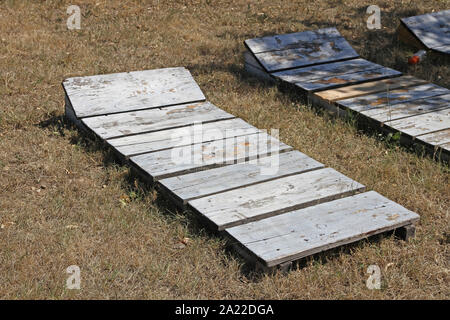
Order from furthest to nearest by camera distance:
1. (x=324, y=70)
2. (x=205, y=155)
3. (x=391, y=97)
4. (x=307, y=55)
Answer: (x=307, y=55) < (x=324, y=70) < (x=391, y=97) < (x=205, y=155)

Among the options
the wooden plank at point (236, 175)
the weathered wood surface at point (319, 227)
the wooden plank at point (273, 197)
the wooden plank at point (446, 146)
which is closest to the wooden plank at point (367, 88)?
the wooden plank at point (446, 146)

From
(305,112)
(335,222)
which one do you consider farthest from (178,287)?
(305,112)

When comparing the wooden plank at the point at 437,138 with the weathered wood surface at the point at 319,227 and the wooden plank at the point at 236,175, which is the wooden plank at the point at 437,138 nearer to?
the wooden plank at the point at 236,175

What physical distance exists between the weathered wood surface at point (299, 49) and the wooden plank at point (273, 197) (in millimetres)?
2722

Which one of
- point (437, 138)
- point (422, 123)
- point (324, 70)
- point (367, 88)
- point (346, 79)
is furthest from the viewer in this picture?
point (324, 70)

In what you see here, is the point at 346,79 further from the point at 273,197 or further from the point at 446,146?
the point at 273,197

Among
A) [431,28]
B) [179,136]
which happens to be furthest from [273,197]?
[431,28]

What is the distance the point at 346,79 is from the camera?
676cm

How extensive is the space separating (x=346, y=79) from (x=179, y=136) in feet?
7.46

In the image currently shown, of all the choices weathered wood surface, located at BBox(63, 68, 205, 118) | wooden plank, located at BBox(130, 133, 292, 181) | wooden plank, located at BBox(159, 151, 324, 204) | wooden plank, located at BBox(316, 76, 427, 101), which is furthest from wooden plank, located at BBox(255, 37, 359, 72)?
wooden plank, located at BBox(159, 151, 324, 204)

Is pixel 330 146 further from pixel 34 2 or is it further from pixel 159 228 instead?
pixel 34 2

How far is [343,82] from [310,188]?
8.41 feet

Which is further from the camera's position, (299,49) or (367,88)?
(299,49)

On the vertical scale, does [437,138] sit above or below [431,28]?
below
